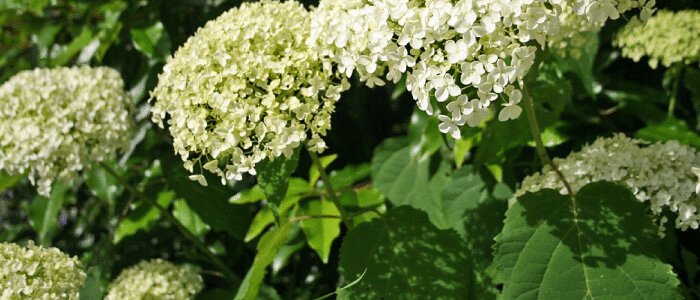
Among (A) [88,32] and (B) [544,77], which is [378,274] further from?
(A) [88,32]

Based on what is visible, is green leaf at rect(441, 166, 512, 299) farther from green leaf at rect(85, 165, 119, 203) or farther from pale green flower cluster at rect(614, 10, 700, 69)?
green leaf at rect(85, 165, 119, 203)

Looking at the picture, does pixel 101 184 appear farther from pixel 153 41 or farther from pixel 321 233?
pixel 321 233

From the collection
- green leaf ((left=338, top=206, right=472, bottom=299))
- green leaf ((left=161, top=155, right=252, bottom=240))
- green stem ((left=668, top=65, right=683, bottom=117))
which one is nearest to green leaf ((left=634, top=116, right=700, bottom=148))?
green stem ((left=668, top=65, right=683, bottom=117))

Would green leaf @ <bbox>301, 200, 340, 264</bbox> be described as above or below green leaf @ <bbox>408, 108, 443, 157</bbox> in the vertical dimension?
below

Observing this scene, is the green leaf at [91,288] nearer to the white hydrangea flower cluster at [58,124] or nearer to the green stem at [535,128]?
the white hydrangea flower cluster at [58,124]

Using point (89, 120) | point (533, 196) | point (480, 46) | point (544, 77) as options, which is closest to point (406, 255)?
point (533, 196)

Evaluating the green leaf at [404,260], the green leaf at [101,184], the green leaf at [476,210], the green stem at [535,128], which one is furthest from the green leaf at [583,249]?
the green leaf at [101,184]

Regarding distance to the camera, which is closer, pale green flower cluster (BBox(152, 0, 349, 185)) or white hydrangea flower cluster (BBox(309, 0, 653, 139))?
white hydrangea flower cluster (BBox(309, 0, 653, 139))
